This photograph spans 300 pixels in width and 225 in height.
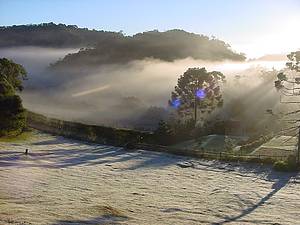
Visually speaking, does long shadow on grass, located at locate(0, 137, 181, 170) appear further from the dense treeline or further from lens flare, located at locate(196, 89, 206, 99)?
the dense treeline

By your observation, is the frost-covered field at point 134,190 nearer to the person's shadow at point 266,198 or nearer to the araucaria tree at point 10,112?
the person's shadow at point 266,198

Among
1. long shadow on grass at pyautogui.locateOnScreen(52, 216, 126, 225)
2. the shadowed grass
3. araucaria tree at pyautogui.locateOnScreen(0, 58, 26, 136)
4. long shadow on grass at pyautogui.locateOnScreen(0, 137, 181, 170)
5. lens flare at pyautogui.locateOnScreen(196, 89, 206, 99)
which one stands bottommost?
long shadow on grass at pyautogui.locateOnScreen(52, 216, 126, 225)

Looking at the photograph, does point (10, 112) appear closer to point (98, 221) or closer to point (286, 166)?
point (286, 166)

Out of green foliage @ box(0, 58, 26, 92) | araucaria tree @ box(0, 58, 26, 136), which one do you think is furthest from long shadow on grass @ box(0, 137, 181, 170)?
green foliage @ box(0, 58, 26, 92)

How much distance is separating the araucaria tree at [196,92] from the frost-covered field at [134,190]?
17.3 m

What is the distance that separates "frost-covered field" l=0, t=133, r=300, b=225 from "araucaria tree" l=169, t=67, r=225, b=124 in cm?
1730

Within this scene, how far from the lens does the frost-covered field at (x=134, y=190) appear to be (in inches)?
824

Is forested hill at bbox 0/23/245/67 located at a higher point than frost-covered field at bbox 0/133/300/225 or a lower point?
higher

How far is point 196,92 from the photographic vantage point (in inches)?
2158

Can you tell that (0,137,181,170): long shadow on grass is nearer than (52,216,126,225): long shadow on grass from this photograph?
No

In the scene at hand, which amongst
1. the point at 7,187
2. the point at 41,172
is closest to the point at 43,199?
the point at 7,187

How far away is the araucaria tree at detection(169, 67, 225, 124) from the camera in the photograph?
5450 cm

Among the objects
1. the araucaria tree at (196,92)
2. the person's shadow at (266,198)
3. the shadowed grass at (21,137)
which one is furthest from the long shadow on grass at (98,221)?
the araucaria tree at (196,92)

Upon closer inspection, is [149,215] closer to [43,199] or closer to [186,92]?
[43,199]
